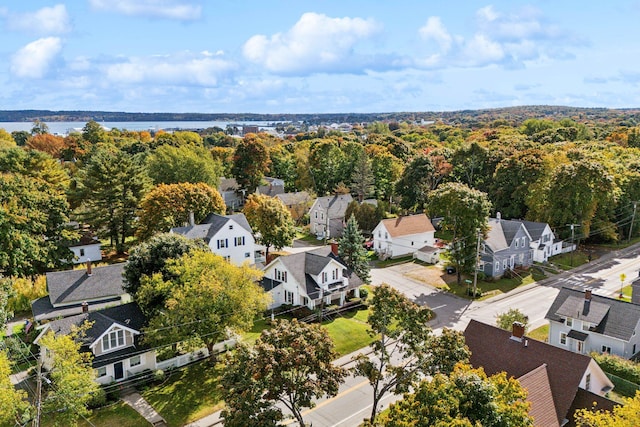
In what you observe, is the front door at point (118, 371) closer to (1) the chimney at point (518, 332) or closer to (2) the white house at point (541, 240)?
(1) the chimney at point (518, 332)

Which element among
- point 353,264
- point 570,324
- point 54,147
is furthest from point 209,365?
point 54,147

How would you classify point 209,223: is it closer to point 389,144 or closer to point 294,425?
point 294,425

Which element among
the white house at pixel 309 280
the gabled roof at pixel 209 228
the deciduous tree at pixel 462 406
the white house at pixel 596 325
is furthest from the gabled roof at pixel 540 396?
the gabled roof at pixel 209 228

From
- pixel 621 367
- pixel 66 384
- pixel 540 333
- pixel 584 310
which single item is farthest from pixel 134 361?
pixel 584 310

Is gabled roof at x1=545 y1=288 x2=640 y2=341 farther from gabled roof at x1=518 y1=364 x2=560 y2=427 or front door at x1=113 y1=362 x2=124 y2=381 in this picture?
front door at x1=113 y1=362 x2=124 y2=381

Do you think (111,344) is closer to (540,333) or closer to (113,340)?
(113,340)

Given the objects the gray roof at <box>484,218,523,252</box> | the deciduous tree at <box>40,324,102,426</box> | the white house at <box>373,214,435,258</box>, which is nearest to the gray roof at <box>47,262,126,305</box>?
the deciduous tree at <box>40,324,102,426</box>

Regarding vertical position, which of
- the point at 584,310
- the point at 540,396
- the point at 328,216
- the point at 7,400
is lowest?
the point at 328,216
